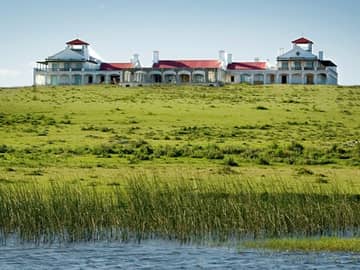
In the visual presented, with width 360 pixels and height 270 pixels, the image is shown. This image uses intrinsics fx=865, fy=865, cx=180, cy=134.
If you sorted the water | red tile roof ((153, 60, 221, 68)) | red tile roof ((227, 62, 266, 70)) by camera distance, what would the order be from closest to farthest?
the water < red tile roof ((153, 60, 221, 68)) < red tile roof ((227, 62, 266, 70))

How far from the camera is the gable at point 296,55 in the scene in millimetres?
119438

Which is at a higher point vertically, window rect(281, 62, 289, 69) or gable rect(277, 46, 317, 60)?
gable rect(277, 46, 317, 60)

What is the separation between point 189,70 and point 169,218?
9280 cm

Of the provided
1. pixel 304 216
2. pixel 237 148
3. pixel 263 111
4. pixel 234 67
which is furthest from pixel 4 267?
pixel 234 67

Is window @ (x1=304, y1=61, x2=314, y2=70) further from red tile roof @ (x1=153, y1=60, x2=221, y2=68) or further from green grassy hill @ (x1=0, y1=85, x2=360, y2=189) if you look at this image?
green grassy hill @ (x1=0, y1=85, x2=360, y2=189)

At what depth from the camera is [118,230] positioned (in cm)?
2339

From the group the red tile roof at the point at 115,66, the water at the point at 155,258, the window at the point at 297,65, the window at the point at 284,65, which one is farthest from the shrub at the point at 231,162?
the window at the point at 284,65

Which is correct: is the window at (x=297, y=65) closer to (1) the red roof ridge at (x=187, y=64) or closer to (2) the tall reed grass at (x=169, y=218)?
(1) the red roof ridge at (x=187, y=64)

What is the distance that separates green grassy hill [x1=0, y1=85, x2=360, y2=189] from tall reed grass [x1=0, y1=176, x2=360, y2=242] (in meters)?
7.20

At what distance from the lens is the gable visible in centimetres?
11944

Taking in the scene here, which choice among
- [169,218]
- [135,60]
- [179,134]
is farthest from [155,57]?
[169,218]

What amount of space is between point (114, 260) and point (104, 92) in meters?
66.8

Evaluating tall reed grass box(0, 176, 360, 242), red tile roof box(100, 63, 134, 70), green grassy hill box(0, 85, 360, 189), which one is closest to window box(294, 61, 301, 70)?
red tile roof box(100, 63, 134, 70)

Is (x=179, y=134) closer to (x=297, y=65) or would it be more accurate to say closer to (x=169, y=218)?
(x=169, y=218)
